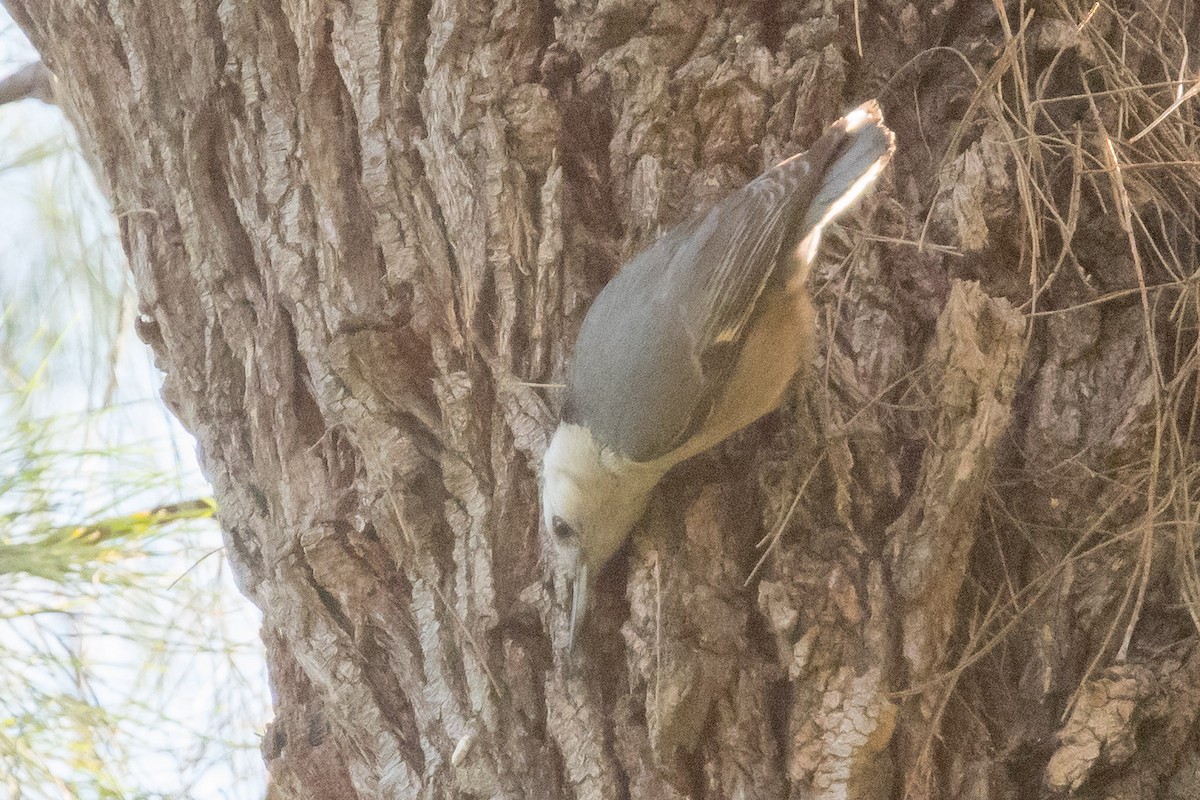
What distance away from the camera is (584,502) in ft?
6.00

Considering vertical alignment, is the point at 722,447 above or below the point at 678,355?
below

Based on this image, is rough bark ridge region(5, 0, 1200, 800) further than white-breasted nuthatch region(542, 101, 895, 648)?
No

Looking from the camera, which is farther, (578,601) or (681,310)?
(681,310)

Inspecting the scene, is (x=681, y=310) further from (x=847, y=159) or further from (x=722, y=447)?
(x=847, y=159)

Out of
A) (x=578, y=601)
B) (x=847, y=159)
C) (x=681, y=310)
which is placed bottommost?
(x=578, y=601)

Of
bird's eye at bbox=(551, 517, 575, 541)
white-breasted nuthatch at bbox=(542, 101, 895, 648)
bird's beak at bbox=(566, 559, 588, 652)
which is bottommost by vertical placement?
bird's beak at bbox=(566, 559, 588, 652)

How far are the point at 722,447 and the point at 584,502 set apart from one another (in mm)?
309

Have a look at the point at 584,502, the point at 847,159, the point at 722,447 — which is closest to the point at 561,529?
the point at 584,502

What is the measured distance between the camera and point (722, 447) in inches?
78.9

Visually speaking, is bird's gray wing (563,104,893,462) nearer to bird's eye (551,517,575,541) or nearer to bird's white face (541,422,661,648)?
bird's white face (541,422,661,648)

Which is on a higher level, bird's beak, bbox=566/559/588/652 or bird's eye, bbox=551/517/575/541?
bird's eye, bbox=551/517/575/541

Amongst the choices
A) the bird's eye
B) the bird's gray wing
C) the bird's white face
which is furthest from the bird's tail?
the bird's eye

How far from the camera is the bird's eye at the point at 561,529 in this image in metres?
1.86

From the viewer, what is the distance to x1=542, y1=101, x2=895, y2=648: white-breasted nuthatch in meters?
1.86
